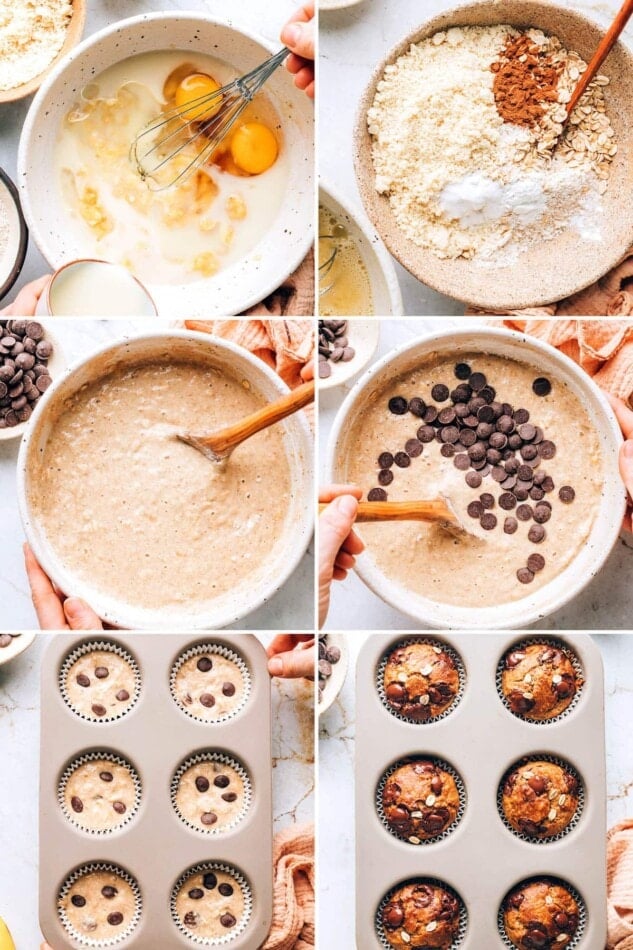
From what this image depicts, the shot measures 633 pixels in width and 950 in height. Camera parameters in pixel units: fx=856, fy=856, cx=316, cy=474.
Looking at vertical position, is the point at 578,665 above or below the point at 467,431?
below

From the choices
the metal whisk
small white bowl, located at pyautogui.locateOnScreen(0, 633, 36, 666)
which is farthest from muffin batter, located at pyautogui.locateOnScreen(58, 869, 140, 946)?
the metal whisk

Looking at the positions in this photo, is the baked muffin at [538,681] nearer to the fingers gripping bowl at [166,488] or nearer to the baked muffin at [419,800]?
the baked muffin at [419,800]

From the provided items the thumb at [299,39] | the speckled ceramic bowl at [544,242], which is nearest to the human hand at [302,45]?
the thumb at [299,39]

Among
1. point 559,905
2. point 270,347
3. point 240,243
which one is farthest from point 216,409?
point 559,905

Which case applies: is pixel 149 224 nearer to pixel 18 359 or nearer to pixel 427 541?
pixel 18 359

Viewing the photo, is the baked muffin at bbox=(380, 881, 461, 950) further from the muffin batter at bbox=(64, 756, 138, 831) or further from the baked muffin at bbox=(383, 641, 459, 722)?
the muffin batter at bbox=(64, 756, 138, 831)
